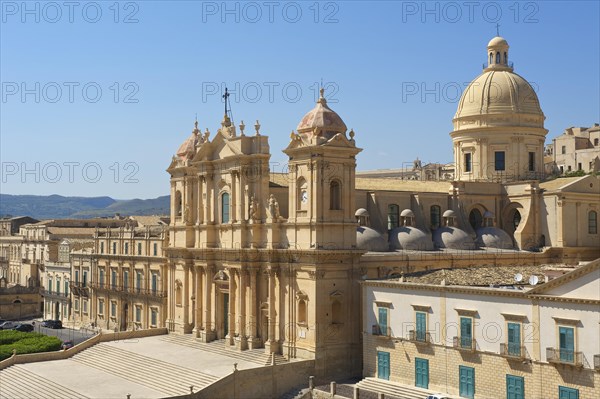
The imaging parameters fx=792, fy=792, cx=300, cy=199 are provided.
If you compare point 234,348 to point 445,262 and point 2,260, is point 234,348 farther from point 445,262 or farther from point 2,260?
point 2,260

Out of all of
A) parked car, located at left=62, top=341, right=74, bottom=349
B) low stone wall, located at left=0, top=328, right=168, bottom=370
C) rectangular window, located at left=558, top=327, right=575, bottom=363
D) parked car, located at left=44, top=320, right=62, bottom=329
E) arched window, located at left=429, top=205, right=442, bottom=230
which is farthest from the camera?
parked car, located at left=44, top=320, right=62, bottom=329

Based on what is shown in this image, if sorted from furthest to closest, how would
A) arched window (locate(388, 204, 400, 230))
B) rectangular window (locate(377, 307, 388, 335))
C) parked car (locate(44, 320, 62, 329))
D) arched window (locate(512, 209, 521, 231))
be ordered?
parked car (locate(44, 320, 62, 329)) < arched window (locate(512, 209, 521, 231)) < arched window (locate(388, 204, 400, 230)) < rectangular window (locate(377, 307, 388, 335))

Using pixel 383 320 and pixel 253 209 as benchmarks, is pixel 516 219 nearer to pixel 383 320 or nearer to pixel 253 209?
pixel 383 320

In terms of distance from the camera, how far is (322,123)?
46.1m

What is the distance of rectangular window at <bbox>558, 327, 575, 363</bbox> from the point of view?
110 ft

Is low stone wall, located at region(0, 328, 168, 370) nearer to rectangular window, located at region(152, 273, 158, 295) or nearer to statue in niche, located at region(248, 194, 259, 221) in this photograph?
rectangular window, located at region(152, 273, 158, 295)

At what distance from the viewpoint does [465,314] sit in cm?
3831

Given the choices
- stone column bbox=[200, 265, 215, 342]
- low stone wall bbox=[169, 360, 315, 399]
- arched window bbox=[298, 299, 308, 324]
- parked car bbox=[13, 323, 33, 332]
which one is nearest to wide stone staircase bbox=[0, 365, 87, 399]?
low stone wall bbox=[169, 360, 315, 399]

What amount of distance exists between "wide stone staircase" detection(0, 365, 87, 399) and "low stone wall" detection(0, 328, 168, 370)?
1416 millimetres

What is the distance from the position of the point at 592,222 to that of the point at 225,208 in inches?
1039

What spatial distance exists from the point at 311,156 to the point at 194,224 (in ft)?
47.3

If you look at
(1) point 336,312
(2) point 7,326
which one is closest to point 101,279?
(2) point 7,326

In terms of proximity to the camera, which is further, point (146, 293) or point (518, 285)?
point (146, 293)

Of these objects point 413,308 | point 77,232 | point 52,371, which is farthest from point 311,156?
point 77,232
